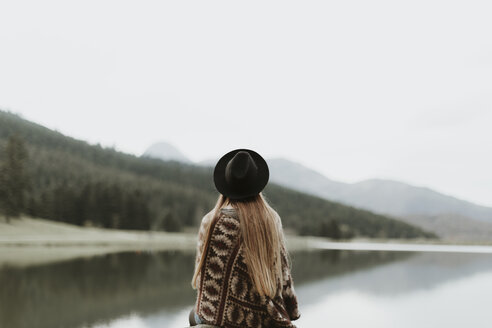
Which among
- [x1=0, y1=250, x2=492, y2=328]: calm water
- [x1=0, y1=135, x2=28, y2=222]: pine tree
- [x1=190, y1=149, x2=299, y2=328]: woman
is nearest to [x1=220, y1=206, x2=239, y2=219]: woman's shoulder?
[x1=190, y1=149, x2=299, y2=328]: woman

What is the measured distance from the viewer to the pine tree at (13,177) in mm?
53781

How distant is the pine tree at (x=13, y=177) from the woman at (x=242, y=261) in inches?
2230

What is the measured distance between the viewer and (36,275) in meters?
18.7

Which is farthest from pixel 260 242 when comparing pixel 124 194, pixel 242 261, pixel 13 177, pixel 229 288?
pixel 124 194

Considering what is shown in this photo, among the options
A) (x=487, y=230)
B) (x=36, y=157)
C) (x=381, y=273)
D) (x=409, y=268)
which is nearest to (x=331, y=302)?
(x=381, y=273)

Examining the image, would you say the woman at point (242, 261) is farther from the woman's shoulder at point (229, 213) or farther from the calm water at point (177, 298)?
the calm water at point (177, 298)

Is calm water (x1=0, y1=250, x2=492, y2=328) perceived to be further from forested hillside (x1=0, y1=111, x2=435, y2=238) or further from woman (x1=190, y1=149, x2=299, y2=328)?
forested hillside (x1=0, y1=111, x2=435, y2=238)

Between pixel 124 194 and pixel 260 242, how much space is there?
248ft

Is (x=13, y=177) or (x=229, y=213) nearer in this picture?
(x=229, y=213)

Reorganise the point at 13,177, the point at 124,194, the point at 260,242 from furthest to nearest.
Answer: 1. the point at 124,194
2. the point at 13,177
3. the point at 260,242

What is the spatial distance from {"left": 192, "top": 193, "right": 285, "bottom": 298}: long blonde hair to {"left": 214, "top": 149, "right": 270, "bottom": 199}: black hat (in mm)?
49

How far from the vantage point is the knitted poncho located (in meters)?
2.27

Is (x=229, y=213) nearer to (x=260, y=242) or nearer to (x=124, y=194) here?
(x=260, y=242)

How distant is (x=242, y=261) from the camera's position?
7.45 feet
